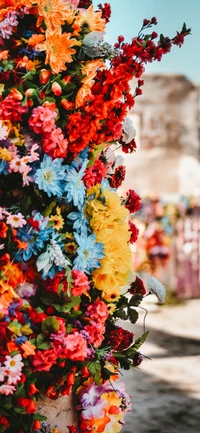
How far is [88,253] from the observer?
221 cm

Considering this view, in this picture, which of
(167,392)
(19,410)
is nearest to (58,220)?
(19,410)

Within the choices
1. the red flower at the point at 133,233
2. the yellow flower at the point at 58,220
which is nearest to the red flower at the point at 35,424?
the yellow flower at the point at 58,220

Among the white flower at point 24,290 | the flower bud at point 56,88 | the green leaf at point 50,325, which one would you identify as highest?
the flower bud at point 56,88

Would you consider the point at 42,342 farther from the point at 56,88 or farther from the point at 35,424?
the point at 56,88

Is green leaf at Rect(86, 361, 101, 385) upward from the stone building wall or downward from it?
downward

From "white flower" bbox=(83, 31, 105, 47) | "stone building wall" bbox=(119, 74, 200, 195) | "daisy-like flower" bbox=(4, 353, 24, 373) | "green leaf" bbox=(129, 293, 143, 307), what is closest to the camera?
"daisy-like flower" bbox=(4, 353, 24, 373)

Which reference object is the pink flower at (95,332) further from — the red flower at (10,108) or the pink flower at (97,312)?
the red flower at (10,108)

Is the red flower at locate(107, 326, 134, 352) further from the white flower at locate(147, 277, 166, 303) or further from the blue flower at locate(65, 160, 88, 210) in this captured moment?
the blue flower at locate(65, 160, 88, 210)

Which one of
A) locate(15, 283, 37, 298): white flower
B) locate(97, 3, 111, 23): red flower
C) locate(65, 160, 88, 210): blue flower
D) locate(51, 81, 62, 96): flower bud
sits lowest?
locate(15, 283, 37, 298): white flower

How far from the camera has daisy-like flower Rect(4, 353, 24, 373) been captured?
2.01 m

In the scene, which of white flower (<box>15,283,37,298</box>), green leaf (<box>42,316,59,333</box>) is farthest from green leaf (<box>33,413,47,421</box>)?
white flower (<box>15,283,37,298</box>)

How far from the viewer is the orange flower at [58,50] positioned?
7.08 ft

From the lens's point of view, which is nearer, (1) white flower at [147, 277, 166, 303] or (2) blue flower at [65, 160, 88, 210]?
(2) blue flower at [65, 160, 88, 210]

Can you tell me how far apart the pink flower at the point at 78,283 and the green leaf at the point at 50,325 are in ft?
0.37
